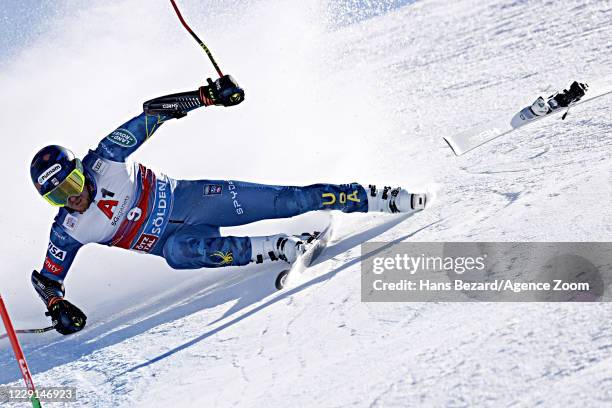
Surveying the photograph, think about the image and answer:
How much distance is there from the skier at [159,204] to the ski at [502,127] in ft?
3.86

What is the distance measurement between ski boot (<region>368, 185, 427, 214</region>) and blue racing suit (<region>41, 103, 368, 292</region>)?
59 millimetres

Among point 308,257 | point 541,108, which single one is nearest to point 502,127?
point 541,108

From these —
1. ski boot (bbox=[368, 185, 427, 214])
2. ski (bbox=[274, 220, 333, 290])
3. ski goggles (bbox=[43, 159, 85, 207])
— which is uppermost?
ski goggles (bbox=[43, 159, 85, 207])

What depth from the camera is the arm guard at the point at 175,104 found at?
4.02 meters

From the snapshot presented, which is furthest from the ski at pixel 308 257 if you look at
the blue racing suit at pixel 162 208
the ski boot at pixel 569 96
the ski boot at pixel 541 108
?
the ski boot at pixel 569 96

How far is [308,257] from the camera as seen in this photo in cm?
411

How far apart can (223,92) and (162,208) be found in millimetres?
843

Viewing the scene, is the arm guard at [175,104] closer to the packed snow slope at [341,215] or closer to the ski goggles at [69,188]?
the ski goggles at [69,188]

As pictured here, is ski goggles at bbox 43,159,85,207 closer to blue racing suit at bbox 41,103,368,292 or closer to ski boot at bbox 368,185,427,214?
blue racing suit at bbox 41,103,368,292

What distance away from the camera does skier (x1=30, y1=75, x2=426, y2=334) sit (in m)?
3.99

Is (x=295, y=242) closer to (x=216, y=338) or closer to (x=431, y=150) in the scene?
(x=216, y=338)

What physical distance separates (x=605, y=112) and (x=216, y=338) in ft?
10.5

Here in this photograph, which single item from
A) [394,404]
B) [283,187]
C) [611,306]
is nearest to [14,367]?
[283,187]

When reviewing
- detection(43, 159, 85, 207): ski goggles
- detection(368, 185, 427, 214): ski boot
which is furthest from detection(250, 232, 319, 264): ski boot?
detection(43, 159, 85, 207): ski goggles
